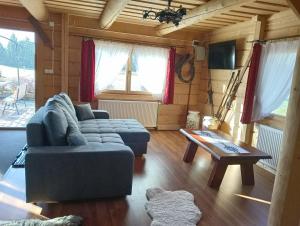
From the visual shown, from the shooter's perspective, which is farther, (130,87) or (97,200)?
(130,87)

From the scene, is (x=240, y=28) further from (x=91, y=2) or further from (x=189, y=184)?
(x=189, y=184)

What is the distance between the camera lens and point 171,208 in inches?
93.3

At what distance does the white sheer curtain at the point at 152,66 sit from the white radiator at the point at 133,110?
371mm

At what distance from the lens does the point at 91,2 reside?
12.4 ft

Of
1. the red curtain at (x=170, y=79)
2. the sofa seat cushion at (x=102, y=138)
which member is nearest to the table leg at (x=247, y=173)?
the sofa seat cushion at (x=102, y=138)

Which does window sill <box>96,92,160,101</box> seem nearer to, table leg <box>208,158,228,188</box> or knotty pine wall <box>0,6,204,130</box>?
knotty pine wall <box>0,6,204,130</box>

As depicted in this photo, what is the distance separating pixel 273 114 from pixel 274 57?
845 millimetres

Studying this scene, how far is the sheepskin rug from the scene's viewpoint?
6.29ft

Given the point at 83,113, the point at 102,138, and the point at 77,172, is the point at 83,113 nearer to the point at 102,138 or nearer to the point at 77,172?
the point at 102,138

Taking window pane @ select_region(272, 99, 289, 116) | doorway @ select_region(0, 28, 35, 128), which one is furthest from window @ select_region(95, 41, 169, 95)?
window pane @ select_region(272, 99, 289, 116)

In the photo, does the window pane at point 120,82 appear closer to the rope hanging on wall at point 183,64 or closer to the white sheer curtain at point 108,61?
the white sheer curtain at point 108,61

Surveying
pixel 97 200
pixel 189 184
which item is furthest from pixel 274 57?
pixel 97 200

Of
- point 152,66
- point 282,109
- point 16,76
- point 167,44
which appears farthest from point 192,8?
point 16,76

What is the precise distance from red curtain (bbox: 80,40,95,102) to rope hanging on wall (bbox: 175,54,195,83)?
1.89 m
